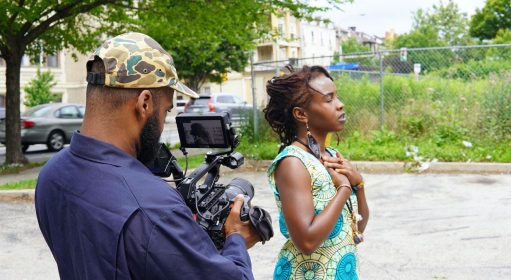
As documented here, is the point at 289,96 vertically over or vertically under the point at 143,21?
under

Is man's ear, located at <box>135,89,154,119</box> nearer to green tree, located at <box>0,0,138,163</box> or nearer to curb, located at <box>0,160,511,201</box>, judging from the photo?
curb, located at <box>0,160,511,201</box>

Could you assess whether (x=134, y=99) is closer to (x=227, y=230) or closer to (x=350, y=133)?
(x=227, y=230)

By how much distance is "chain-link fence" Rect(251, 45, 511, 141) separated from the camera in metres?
11.4

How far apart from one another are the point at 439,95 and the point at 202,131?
36.3ft

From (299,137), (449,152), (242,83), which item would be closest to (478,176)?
(449,152)

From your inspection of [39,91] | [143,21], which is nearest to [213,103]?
[39,91]

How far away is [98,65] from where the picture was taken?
1.67 m

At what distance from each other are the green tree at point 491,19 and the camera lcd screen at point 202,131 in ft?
189

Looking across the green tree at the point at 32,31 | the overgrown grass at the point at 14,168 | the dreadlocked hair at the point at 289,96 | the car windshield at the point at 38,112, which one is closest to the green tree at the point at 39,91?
the car windshield at the point at 38,112

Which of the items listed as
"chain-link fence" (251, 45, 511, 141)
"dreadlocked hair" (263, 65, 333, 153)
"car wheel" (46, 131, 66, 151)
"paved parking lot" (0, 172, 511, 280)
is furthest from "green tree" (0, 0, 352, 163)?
"dreadlocked hair" (263, 65, 333, 153)

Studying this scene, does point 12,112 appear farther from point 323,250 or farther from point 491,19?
point 491,19

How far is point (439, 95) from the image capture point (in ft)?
40.7

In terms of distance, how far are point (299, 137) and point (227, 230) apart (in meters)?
0.97

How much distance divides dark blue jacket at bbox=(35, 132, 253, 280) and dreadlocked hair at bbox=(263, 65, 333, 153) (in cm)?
117
